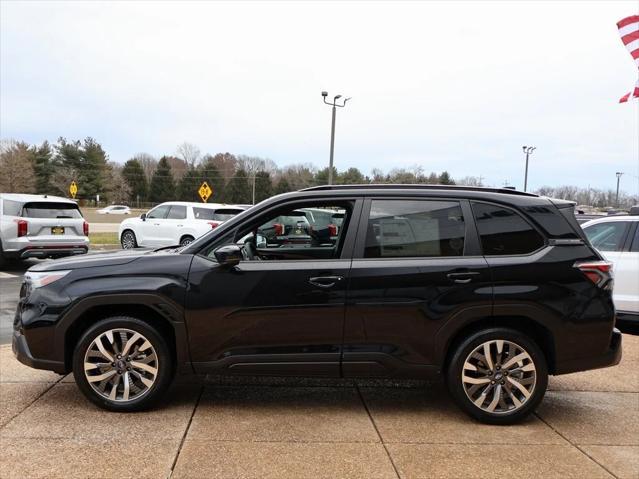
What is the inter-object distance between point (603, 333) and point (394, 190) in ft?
6.20

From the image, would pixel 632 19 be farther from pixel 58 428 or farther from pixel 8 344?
pixel 8 344

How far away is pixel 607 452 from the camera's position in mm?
3539

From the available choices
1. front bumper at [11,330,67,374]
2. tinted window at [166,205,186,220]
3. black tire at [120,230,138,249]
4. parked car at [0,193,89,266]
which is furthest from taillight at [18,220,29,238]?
front bumper at [11,330,67,374]

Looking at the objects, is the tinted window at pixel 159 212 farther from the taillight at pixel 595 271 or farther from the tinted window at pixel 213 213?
the taillight at pixel 595 271

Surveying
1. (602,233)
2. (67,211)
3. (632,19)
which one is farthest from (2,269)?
(632,19)

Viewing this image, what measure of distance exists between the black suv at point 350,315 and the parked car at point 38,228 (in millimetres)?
9108

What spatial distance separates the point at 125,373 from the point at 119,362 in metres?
0.09

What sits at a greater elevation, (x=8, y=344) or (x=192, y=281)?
(x=192, y=281)

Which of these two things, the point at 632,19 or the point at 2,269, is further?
the point at 2,269

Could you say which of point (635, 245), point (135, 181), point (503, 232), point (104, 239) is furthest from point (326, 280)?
point (135, 181)

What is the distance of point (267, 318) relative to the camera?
384 cm

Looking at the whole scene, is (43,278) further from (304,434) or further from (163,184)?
(163,184)

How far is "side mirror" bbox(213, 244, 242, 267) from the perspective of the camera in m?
3.79

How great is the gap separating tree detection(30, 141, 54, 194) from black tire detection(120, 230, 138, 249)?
72913mm
